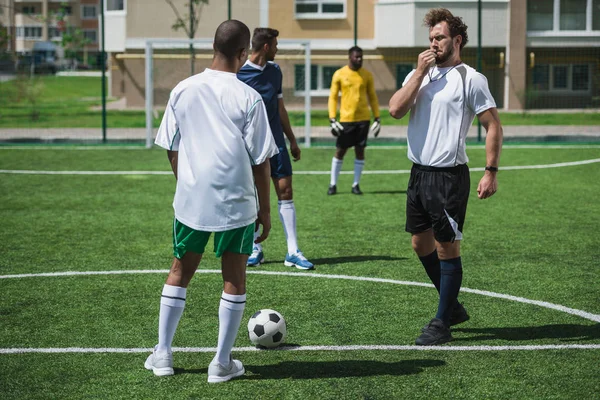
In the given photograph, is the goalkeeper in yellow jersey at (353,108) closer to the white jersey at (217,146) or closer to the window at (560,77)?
the white jersey at (217,146)

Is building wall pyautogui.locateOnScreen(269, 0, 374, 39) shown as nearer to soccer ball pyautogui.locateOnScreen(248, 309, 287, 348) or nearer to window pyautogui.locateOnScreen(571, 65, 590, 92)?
window pyautogui.locateOnScreen(571, 65, 590, 92)

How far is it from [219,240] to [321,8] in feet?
94.5

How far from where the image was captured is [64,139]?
72.7 feet

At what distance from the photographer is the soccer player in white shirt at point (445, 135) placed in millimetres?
6023

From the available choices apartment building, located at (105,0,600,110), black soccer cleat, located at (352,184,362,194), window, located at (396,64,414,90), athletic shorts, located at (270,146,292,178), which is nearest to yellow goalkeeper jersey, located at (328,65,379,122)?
black soccer cleat, located at (352,184,362,194)

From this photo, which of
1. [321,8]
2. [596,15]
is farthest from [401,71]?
[596,15]

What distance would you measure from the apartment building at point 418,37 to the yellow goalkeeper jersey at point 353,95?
1331cm

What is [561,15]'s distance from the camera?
32438 millimetres

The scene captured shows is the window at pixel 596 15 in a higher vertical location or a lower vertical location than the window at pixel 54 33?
lower

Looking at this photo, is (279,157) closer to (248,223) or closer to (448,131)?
(448,131)

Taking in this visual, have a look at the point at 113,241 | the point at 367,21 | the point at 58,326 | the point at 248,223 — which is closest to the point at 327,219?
the point at 113,241

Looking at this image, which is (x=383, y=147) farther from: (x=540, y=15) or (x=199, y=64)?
(x=540, y=15)

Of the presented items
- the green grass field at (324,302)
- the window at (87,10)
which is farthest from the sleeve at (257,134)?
the window at (87,10)

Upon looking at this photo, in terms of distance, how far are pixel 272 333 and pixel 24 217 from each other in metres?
6.40
